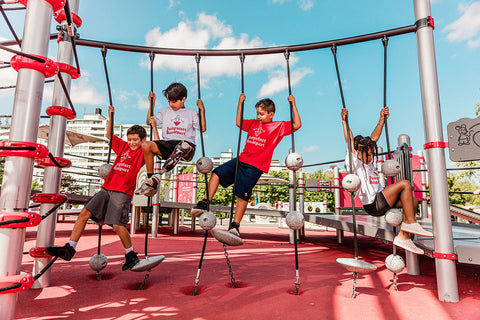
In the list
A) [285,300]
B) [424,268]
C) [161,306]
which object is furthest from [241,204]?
[424,268]

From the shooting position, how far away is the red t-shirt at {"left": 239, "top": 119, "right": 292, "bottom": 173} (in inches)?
129

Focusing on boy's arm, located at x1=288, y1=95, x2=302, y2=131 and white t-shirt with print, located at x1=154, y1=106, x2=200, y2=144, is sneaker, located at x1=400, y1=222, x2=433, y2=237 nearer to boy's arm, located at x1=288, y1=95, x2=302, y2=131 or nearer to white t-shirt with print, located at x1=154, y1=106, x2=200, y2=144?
boy's arm, located at x1=288, y1=95, x2=302, y2=131

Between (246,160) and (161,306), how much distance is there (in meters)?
1.67

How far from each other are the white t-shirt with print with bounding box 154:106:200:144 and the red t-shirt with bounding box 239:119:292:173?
2.11 ft

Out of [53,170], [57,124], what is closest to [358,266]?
[53,170]

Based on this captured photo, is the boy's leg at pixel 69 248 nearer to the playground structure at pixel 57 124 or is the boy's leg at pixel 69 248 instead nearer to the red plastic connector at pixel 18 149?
the playground structure at pixel 57 124

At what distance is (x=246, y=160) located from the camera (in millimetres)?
3301

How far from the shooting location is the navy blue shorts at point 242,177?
321cm

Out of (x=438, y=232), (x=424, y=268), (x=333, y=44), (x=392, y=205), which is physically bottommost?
(x=424, y=268)

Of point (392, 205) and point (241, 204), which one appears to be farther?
point (241, 204)

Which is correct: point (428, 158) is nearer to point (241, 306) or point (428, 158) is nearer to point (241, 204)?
point (241, 204)

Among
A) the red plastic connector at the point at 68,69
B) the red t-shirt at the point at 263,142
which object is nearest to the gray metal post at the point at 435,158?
the red t-shirt at the point at 263,142

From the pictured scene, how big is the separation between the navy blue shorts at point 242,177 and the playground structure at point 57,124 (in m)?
1.44

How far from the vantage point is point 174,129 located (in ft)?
11.1
